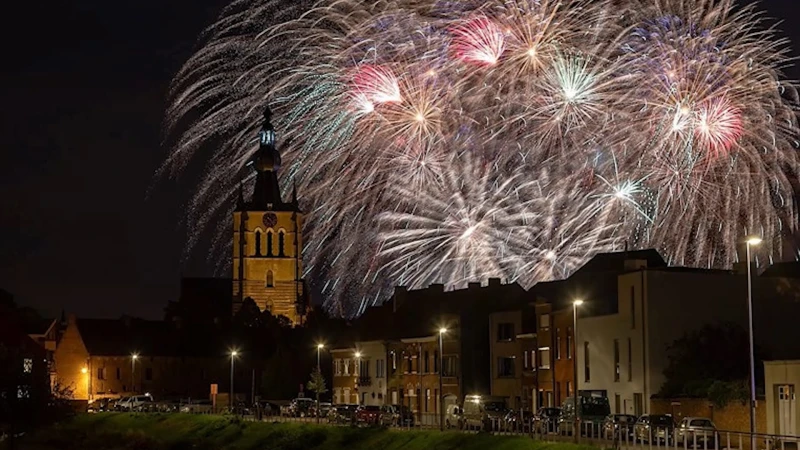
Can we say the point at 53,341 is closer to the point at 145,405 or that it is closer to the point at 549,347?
the point at 145,405

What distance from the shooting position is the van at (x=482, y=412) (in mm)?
71875

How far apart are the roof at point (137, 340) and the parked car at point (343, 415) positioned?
66.7 meters

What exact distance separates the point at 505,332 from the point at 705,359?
24867 millimetres

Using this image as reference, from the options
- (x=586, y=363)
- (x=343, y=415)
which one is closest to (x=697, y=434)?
(x=586, y=363)

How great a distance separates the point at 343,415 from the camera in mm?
88000

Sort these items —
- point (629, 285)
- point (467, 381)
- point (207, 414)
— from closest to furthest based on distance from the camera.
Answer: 1. point (629, 285)
2. point (467, 381)
3. point (207, 414)

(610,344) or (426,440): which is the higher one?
(610,344)

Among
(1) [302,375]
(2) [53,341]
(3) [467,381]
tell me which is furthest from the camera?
(2) [53,341]

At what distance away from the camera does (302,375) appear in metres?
134

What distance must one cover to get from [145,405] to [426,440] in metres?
57.6

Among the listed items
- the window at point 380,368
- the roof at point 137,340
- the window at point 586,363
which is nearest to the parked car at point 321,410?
the window at point 380,368

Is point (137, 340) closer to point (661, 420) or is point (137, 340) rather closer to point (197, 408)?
point (197, 408)

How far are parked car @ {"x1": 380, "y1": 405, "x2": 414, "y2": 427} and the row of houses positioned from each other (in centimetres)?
821

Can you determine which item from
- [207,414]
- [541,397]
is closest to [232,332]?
[207,414]
